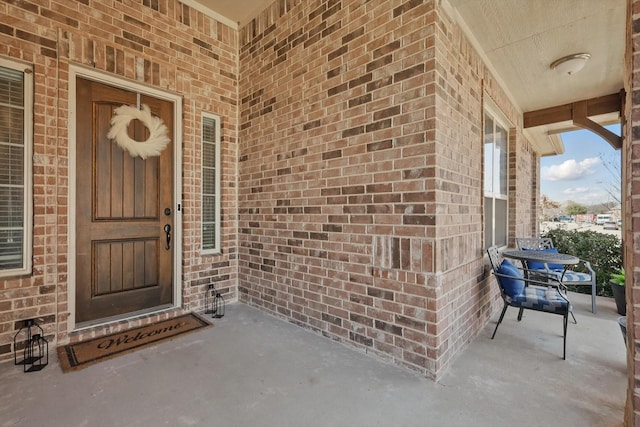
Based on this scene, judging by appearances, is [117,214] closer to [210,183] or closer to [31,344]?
[210,183]

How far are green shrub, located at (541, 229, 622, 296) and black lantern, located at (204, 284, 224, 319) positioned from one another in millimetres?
5560

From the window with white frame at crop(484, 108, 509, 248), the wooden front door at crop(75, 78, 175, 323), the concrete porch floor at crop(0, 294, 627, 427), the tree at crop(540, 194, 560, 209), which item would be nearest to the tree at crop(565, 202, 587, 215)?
the tree at crop(540, 194, 560, 209)

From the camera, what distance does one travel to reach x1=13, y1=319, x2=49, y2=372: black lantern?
2273 mm

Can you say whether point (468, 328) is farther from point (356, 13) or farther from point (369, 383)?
point (356, 13)

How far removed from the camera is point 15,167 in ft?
7.66

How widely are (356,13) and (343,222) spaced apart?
175cm

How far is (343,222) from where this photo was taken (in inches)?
102

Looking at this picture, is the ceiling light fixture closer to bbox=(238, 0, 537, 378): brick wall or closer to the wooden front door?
bbox=(238, 0, 537, 378): brick wall

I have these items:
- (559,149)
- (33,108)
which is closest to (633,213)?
(33,108)

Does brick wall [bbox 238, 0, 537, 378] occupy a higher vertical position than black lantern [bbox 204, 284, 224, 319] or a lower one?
higher

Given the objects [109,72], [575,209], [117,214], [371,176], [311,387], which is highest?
[109,72]

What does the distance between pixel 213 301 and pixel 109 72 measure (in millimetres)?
2541

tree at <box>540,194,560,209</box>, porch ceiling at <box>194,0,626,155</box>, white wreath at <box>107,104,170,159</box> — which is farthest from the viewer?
tree at <box>540,194,560,209</box>

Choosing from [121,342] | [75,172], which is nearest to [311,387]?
[121,342]
